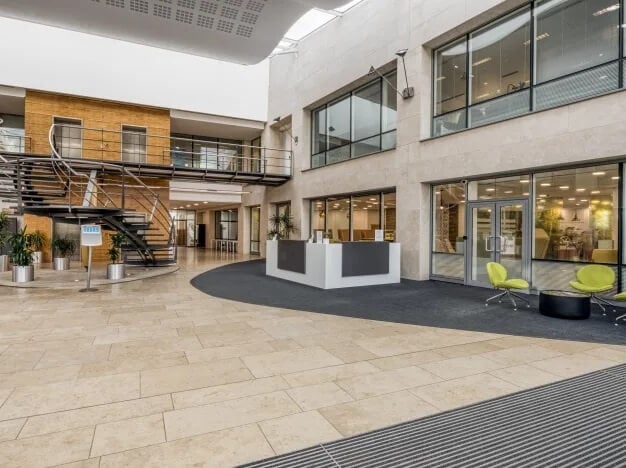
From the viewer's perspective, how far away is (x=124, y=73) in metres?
14.9

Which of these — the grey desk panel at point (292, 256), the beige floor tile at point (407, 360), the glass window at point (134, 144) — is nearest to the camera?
the beige floor tile at point (407, 360)

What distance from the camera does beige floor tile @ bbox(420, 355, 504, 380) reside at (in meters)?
3.58

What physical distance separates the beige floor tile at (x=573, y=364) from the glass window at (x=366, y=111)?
9.09 metres

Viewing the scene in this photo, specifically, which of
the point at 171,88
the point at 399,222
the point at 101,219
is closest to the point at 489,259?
the point at 399,222

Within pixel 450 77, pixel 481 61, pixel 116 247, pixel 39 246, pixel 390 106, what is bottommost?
pixel 39 246

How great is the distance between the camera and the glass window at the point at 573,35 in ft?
23.6

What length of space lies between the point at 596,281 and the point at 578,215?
165cm

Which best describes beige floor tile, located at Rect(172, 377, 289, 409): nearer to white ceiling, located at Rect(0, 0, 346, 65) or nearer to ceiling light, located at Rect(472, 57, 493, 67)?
white ceiling, located at Rect(0, 0, 346, 65)

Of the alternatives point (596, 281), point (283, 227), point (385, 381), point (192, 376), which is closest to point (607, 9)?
point (596, 281)

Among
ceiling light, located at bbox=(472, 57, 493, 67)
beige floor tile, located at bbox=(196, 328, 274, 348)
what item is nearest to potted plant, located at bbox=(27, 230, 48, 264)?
beige floor tile, located at bbox=(196, 328, 274, 348)

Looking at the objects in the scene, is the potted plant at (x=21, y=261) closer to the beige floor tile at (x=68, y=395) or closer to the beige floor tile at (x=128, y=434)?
the beige floor tile at (x=68, y=395)

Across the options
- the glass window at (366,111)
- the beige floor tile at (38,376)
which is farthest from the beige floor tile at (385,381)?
the glass window at (366,111)

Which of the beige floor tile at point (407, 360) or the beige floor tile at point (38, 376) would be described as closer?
the beige floor tile at point (38, 376)

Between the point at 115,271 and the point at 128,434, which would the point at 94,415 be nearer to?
the point at 128,434
